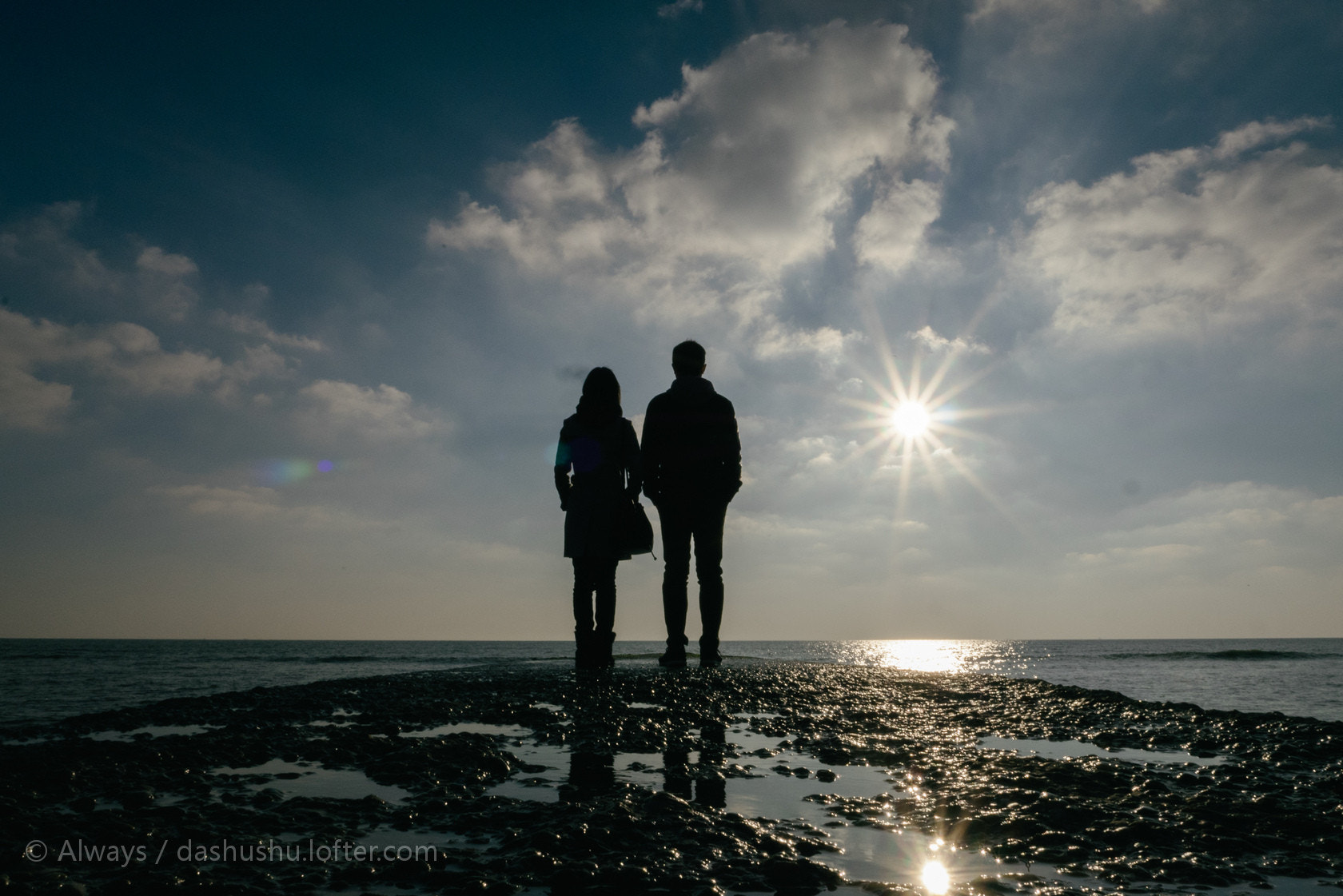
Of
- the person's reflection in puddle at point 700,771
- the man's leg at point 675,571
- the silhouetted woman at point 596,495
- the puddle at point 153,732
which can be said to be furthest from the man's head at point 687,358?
the puddle at point 153,732

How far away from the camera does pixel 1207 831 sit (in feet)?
6.43

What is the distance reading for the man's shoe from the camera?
258 inches

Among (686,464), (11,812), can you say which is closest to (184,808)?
Result: (11,812)

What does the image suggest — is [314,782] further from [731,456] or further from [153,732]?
[731,456]

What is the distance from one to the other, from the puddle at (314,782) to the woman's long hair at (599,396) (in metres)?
4.38

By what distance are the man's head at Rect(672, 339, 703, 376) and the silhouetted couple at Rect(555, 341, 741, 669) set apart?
0.03 meters

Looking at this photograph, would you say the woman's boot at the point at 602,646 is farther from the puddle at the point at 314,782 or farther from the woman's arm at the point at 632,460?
the puddle at the point at 314,782

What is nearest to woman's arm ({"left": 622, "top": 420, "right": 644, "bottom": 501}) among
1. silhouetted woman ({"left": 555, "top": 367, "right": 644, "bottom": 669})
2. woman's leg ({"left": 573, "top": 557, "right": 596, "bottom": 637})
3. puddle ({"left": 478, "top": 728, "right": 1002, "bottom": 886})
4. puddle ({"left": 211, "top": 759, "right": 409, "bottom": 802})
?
silhouetted woman ({"left": 555, "top": 367, "right": 644, "bottom": 669})

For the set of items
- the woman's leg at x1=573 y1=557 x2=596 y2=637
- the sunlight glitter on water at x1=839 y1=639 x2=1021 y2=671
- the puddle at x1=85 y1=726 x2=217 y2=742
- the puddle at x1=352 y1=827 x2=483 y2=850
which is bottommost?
the sunlight glitter on water at x1=839 y1=639 x2=1021 y2=671

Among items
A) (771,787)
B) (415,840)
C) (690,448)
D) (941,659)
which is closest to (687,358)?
(690,448)

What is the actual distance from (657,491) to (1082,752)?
4.44 meters

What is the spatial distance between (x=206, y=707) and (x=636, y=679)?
2841 millimetres

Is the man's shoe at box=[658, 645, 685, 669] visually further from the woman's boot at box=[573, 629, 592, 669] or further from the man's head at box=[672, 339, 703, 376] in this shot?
the man's head at box=[672, 339, 703, 376]

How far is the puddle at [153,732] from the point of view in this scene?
131 inches
